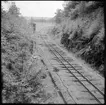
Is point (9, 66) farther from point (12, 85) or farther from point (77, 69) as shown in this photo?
point (77, 69)

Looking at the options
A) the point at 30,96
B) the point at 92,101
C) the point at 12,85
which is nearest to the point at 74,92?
the point at 92,101

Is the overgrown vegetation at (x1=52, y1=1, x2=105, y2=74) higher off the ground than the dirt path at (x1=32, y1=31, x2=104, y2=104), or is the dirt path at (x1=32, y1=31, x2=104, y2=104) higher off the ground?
the overgrown vegetation at (x1=52, y1=1, x2=105, y2=74)

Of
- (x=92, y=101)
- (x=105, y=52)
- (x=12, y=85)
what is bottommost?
(x=92, y=101)

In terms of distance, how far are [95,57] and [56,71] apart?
398 cm

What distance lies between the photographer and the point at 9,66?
38.0 ft

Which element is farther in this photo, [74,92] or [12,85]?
[74,92]

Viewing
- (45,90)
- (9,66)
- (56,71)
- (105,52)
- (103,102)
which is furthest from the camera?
A: (56,71)

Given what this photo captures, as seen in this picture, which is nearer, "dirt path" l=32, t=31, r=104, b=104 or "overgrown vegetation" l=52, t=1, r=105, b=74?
"dirt path" l=32, t=31, r=104, b=104

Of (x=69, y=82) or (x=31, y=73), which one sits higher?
(x=31, y=73)

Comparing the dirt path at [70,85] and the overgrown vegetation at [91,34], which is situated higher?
the overgrown vegetation at [91,34]

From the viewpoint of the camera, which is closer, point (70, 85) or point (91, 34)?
point (70, 85)

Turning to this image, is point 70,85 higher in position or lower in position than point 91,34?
lower

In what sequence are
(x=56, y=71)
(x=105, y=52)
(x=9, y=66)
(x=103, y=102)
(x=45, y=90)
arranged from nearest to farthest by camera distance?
(x=103, y=102), (x=45, y=90), (x=9, y=66), (x=105, y=52), (x=56, y=71)

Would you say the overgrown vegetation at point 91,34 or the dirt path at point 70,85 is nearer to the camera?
the dirt path at point 70,85
